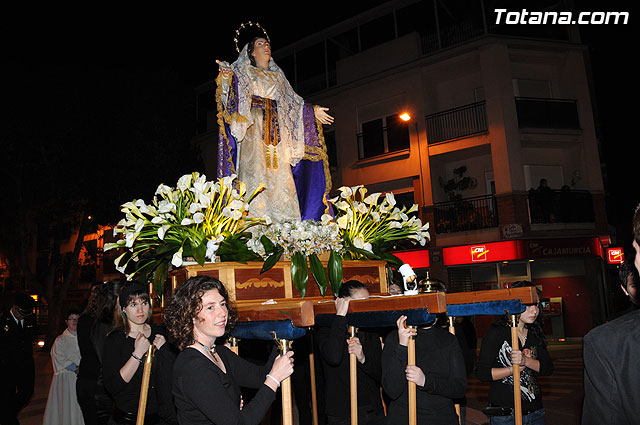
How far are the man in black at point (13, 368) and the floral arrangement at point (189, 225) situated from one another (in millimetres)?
2121

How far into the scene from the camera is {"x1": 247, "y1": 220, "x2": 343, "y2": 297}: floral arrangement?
3775 millimetres

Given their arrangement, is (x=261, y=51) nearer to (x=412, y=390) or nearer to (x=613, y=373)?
(x=412, y=390)

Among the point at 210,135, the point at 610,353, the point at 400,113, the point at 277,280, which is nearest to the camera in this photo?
the point at 610,353

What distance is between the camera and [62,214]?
62.4 feet

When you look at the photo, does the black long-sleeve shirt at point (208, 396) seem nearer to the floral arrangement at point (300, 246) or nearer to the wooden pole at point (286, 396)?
the wooden pole at point (286, 396)

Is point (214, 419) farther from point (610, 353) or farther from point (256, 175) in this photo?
point (256, 175)

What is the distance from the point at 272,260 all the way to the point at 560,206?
15.3m

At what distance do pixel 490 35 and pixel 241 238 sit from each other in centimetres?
1497

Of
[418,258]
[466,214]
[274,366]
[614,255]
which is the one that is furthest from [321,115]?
[614,255]

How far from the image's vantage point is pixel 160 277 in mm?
3945

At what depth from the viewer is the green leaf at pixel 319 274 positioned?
12.6ft

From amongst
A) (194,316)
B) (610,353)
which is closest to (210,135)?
(194,316)

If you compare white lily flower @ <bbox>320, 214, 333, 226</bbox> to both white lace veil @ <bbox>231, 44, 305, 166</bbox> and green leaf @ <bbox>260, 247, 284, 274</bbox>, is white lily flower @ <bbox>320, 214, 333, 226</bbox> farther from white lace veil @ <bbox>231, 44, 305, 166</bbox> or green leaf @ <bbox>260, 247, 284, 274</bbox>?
white lace veil @ <bbox>231, 44, 305, 166</bbox>

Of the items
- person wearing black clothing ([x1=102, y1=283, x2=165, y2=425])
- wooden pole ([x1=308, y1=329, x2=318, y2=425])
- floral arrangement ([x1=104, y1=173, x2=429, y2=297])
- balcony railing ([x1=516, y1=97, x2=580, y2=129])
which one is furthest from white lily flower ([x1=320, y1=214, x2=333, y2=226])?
balcony railing ([x1=516, y1=97, x2=580, y2=129])
